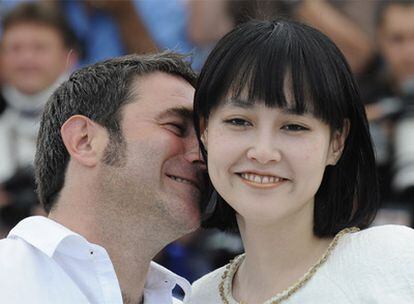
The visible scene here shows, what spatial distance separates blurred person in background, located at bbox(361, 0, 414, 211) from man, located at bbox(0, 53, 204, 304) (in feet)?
6.65

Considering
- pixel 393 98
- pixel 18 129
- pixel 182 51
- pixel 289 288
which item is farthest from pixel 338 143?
pixel 18 129

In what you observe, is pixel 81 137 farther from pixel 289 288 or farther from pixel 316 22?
pixel 316 22

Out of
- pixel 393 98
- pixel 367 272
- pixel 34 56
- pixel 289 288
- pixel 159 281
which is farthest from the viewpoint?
pixel 34 56

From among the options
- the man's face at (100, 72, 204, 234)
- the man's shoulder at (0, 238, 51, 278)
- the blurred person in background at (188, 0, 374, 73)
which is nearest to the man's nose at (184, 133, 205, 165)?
the man's face at (100, 72, 204, 234)

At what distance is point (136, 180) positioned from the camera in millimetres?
3078

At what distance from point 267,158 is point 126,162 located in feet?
2.35

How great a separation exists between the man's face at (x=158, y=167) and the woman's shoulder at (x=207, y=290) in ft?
0.76

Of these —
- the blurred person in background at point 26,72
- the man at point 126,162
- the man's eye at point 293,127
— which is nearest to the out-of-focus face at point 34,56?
the blurred person in background at point 26,72

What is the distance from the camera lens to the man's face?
3070 millimetres

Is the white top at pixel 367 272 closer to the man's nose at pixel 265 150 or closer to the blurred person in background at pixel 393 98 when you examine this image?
the man's nose at pixel 265 150

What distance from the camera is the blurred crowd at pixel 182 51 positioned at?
197 inches

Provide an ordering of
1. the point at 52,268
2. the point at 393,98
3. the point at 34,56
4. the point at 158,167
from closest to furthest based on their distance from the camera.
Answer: the point at 52,268, the point at 158,167, the point at 393,98, the point at 34,56

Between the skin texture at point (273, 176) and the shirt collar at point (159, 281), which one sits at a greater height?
the skin texture at point (273, 176)

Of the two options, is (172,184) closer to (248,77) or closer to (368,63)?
(248,77)
